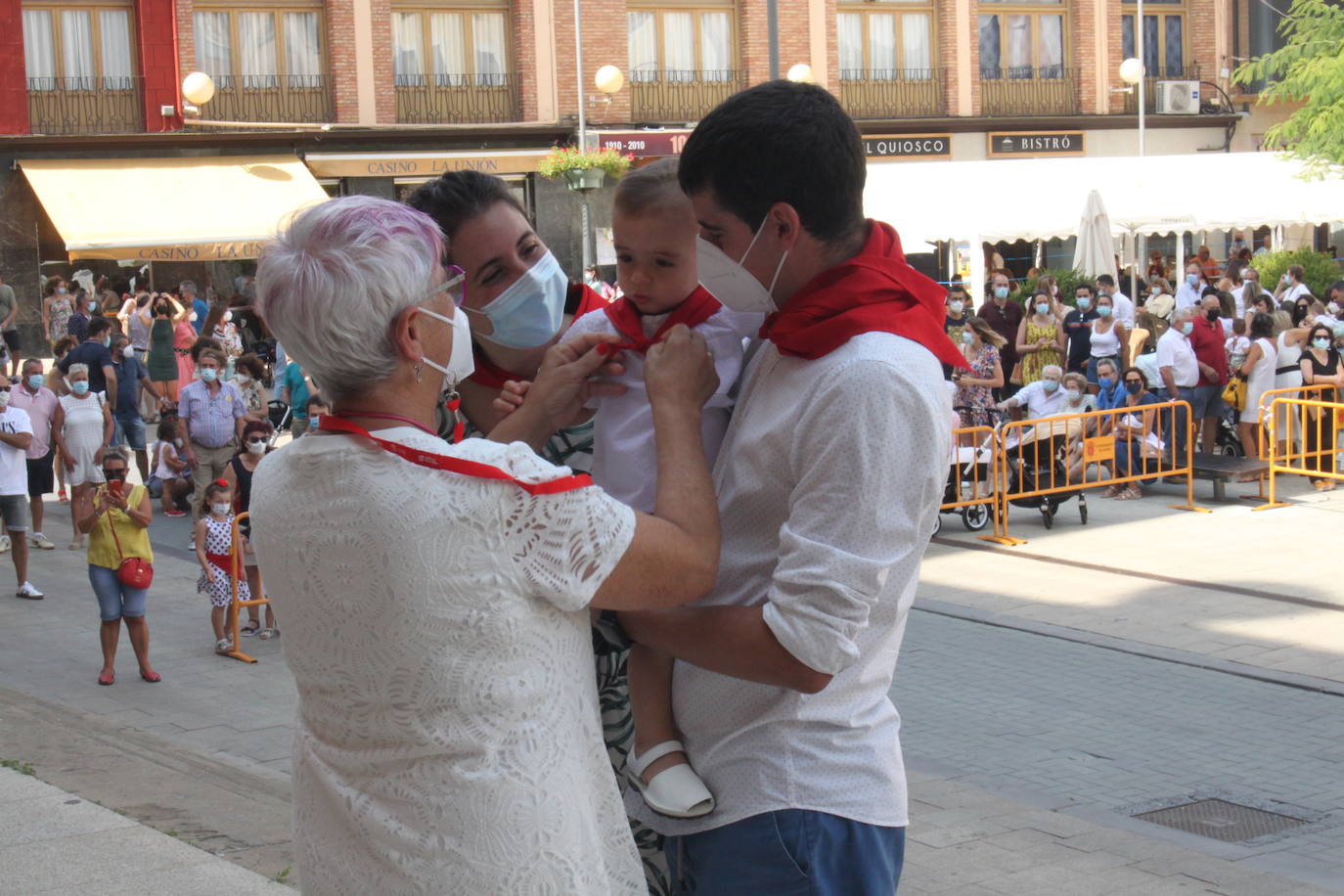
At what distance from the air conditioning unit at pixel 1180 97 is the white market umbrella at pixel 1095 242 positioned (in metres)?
15.8

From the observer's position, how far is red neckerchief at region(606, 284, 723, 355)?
2.51 metres

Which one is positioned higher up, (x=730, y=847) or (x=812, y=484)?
(x=812, y=484)

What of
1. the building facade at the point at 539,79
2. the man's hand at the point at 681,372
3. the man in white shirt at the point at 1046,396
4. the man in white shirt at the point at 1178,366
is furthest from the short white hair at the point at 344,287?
the building facade at the point at 539,79

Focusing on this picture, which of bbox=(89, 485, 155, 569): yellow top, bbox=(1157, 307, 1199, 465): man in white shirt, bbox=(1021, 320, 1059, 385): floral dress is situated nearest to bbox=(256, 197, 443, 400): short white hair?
bbox=(89, 485, 155, 569): yellow top

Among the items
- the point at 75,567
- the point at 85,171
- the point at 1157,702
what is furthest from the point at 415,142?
the point at 1157,702

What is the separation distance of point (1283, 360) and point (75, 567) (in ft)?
40.3

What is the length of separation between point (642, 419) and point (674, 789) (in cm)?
59

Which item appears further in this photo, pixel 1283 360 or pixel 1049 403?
pixel 1283 360

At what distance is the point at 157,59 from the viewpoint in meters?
29.8

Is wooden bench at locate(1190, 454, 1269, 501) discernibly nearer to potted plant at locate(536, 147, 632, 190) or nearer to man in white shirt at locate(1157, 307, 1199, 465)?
man in white shirt at locate(1157, 307, 1199, 465)

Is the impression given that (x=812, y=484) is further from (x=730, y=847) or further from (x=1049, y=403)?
(x=1049, y=403)

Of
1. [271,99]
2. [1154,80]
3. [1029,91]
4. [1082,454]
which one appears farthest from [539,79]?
[1082,454]

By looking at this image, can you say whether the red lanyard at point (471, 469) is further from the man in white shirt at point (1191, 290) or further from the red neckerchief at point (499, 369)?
the man in white shirt at point (1191, 290)

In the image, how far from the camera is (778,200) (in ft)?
6.90
